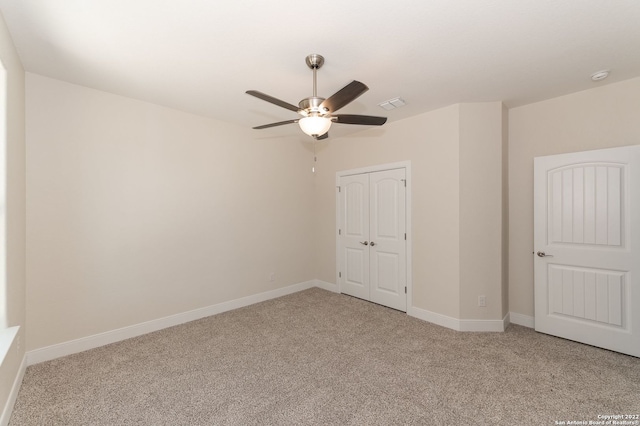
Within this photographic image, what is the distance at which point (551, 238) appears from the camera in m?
3.07

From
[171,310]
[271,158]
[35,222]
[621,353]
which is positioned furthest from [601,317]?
[35,222]

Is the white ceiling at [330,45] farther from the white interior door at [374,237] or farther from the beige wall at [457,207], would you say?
the white interior door at [374,237]

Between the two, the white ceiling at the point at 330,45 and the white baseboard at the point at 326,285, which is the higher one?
the white ceiling at the point at 330,45

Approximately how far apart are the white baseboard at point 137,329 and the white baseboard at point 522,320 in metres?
3.19

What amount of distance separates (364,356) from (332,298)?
5.82ft

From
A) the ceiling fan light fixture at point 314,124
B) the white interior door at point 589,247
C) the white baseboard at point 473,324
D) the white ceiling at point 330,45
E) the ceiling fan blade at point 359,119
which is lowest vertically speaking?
the white baseboard at point 473,324

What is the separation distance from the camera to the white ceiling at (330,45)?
67.8 inches

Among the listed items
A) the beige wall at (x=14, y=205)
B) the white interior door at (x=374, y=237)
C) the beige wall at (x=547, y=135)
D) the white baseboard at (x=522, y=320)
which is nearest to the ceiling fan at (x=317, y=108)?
the beige wall at (x=14, y=205)

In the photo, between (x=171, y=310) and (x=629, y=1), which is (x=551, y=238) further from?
(x=171, y=310)

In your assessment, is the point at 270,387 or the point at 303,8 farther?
the point at 270,387

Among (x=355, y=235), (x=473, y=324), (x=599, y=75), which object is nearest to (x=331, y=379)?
(x=473, y=324)

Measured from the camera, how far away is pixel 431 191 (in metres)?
3.52

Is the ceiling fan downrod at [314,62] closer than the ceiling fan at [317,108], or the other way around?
the ceiling fan at [317,108]

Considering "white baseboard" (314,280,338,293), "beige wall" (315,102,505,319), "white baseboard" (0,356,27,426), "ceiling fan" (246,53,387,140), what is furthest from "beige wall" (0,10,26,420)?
"beige wall" (315,102,505,319)
